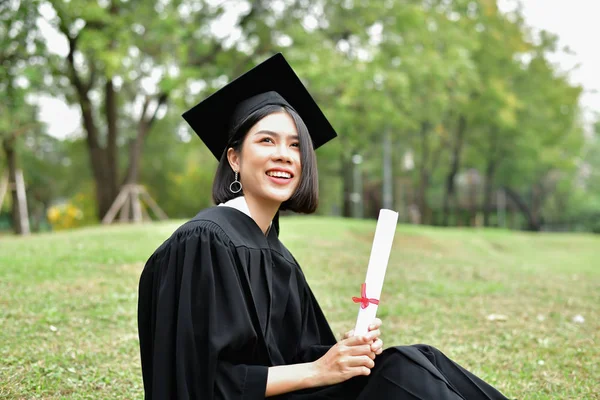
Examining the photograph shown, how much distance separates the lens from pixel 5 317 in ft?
17.3

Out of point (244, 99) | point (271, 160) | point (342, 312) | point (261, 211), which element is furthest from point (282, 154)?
point (342, 312)

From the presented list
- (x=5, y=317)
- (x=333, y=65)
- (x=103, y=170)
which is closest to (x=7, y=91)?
(x=103, y=170)

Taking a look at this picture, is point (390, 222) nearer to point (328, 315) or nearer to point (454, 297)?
point (328, 315)

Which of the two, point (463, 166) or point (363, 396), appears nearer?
point (363, 396)

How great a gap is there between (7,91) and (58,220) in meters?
14.6

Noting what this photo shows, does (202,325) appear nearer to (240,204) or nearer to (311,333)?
(240,204)

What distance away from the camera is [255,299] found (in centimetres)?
230

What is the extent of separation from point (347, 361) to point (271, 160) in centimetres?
84

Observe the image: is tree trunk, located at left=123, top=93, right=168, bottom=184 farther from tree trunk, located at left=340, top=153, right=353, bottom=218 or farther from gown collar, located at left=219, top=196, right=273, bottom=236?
gown collar, located at left=219, top=196, right=273, bottom=236

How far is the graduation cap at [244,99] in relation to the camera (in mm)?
2674

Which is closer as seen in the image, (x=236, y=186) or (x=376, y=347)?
(x=376, y=347)

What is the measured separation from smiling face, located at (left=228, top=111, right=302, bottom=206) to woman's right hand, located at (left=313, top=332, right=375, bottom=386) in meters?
0.67

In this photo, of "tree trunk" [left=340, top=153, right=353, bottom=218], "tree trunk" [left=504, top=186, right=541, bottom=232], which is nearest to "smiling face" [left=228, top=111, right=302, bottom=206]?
"tree trunk" [left=340, top=153, right=353, bottom=218]

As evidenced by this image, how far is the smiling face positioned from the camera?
2.52m
